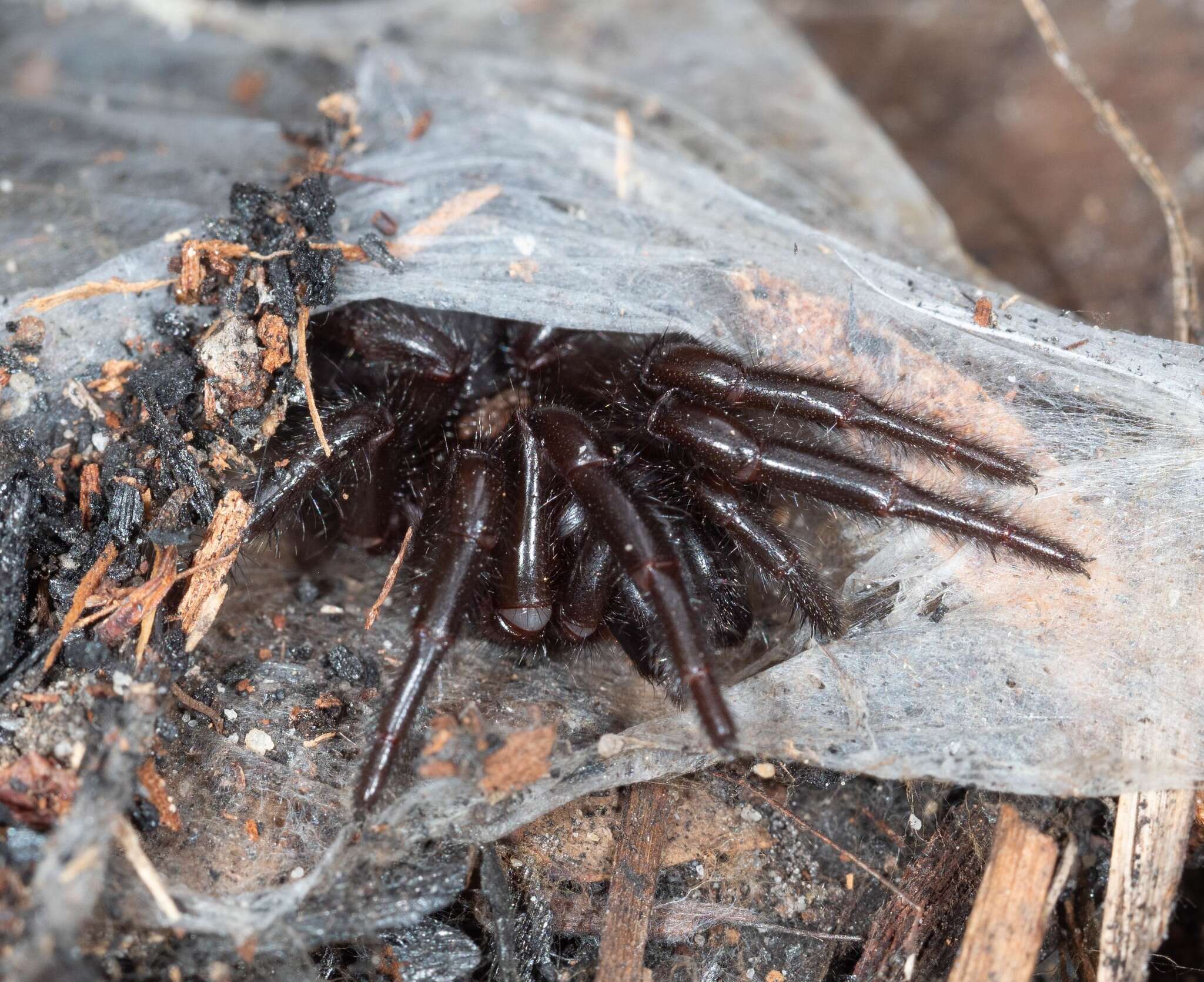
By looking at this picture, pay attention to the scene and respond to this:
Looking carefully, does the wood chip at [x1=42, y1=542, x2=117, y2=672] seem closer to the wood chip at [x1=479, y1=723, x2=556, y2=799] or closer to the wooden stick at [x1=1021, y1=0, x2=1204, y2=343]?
the wood chip at [x1=479, y1=723, x2=556, y2=799]

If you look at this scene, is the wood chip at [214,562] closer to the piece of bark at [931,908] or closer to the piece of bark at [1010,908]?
the piece of bark at [931,908]

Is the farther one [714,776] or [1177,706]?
[714,776]

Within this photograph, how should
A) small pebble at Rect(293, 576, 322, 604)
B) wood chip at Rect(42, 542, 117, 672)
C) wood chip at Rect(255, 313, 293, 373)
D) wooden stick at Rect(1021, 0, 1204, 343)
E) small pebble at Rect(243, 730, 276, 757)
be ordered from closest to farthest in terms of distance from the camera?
wood chip at Rect(42, 542, 117, 672)
small pebble at Rect(243, 730, 276, 757)
wood chip at Rect(255, 313, 293, 373)
small pebble at Rect(293, 576, 322, 604)
wooden stick at Rect(1021, 0, 1204, 343)

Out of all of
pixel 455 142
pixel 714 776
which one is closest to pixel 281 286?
pixel 455 142

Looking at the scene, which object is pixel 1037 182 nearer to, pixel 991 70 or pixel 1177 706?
pixel 991 70

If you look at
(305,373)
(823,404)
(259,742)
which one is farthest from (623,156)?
(259,742)

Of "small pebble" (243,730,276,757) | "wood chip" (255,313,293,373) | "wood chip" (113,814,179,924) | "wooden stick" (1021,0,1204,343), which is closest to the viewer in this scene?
"wood chip" (113,814,179,924)

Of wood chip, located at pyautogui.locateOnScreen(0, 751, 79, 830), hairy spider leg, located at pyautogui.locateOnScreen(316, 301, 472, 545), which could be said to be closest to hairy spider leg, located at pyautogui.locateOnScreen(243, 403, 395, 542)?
hairy spider leg, located at pyautogui.locateOnScreen(316, 301, 472, 545)
